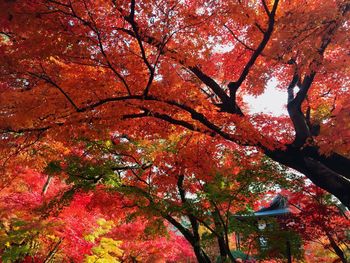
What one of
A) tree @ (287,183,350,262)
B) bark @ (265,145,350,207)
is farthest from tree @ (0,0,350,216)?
tree @ (287,183,350,262)

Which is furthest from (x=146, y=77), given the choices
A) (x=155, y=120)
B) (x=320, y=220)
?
(x=320, y=220)

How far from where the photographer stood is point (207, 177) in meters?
9.38

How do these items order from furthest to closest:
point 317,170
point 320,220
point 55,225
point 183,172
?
point 320,220 < point 183,172 < point 55,225 < point 317,170

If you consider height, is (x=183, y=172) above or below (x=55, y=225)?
above

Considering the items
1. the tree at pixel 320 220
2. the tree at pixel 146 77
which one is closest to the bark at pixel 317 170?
the tree at pixel 146 77

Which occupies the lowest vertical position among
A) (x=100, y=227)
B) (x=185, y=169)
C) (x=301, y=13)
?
(x=100, y=227)

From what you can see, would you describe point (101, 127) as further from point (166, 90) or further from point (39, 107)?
point (166, 90)

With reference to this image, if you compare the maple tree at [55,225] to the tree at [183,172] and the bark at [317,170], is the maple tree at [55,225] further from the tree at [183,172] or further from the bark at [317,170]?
the bark at [317,170]

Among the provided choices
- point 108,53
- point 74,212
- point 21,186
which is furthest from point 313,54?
point 21,186

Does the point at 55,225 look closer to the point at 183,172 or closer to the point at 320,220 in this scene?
the point at 183,172

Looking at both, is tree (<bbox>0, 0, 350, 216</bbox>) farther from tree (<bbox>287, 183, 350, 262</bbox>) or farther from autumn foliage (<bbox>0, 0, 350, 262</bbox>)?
tree (<bbox>287, 183, 350, 262</bbox>)

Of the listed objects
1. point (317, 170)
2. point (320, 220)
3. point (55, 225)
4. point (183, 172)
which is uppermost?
point (183, 172)

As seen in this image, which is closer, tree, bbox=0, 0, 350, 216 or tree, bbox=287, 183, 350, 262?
tree, bbox=0, 0, 350, 216

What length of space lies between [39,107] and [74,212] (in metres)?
5.13
